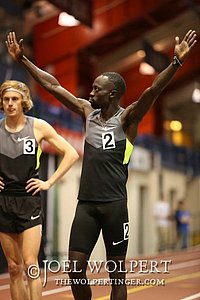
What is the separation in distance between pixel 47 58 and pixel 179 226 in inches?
264

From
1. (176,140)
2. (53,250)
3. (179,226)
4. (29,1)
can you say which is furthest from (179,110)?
(53,250)

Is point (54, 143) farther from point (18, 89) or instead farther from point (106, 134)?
point (106, 134)

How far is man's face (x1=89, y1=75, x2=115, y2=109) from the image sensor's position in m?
5.16

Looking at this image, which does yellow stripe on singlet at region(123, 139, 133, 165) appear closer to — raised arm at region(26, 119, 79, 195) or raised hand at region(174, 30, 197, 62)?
raised arm at region(26, 119, 79, 195)

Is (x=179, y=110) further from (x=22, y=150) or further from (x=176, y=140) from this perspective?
(x=22, y=150)

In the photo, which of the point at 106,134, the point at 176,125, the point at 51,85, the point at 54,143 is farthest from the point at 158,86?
the point at 176,125

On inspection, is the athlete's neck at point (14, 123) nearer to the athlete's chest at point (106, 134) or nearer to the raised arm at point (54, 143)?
the raised arm at point (54, 143)

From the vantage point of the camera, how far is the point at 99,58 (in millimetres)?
26031

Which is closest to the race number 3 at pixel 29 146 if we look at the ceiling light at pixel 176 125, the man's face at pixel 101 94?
the man's face at pixel 101 94

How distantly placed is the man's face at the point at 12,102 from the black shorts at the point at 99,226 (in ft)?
2.99

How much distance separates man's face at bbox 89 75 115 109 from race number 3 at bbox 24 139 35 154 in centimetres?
61

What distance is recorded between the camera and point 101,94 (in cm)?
517

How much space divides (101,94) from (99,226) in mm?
953

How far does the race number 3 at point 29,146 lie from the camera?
544 centimetres
